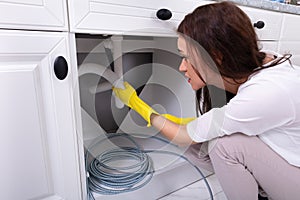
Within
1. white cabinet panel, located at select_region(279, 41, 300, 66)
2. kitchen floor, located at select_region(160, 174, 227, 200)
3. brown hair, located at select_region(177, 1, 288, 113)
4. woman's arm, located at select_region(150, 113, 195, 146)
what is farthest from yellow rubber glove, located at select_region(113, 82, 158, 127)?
white cabinet panel, located at select_region(279, 41, 300, 66)

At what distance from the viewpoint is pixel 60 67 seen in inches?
24.1

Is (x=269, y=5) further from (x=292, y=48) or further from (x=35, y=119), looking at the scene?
(x=35, y=119)

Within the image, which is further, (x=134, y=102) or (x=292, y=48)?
(x=292, y=48)

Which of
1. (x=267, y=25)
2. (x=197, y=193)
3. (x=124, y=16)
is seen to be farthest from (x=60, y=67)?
(x=267, y=25)

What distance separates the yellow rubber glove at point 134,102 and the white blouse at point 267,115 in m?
0.19

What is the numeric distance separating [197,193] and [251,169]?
0.39 m

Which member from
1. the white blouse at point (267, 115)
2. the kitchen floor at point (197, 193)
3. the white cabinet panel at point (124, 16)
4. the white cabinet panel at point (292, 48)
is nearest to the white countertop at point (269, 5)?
the white cabinet panel at point (292, 48)

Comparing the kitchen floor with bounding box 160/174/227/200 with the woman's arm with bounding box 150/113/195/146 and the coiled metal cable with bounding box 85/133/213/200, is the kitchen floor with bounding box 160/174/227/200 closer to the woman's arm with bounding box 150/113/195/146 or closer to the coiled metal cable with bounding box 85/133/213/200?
the coiled metal cable with bounding box 85/133/213/200

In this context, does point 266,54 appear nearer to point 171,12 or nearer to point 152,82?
point 171,12

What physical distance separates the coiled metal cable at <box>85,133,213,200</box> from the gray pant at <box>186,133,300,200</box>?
0.31 meters

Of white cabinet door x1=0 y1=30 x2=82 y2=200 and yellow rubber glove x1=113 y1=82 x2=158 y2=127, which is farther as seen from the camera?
yellow rubber glove x1=113 y1=82 x2=158 y2=127

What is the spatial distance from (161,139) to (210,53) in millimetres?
748

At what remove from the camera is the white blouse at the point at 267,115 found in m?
0.62

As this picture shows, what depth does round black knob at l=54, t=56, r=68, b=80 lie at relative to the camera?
0.61 meters
